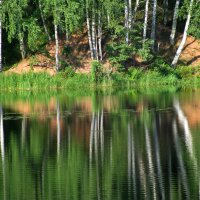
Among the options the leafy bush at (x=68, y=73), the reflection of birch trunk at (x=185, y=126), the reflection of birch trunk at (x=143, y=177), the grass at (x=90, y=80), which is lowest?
the reflection of birch trunk at (x=143, y=177)

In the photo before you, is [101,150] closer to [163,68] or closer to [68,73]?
[68,73]

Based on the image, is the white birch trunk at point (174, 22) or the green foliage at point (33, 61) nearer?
the green foliage at point (33, 61)

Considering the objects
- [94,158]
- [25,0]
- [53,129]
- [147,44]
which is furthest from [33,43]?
[94,158]

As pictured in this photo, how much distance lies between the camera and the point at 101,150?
26.7m

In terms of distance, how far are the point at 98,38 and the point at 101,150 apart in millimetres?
Answer: 34620

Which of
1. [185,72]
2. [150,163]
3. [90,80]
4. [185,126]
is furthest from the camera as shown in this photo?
[185,72]

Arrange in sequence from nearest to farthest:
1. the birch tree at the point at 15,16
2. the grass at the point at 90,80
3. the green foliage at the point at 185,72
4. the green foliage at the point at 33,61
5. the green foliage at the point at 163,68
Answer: the grass at the point at 90,80
the birch tree at the point at 15,16
the green foliage at the point at 163,68
the green foliage at the point at 185,72
the green foliage at the point at 33,61

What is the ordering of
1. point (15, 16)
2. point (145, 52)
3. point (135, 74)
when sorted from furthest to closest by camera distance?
1. point (145, 52)
2. point (15, 16)
3. point (135, 74)

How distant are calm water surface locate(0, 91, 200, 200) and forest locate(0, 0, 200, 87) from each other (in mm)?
Result: 13761

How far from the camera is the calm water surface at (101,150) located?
20359 millimetres

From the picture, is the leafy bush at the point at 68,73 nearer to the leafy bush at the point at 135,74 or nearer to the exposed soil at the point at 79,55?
the exposed soil at the point at 79,55

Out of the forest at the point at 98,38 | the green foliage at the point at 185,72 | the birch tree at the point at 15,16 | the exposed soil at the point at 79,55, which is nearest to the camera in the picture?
the birch tree at the point at 15,16

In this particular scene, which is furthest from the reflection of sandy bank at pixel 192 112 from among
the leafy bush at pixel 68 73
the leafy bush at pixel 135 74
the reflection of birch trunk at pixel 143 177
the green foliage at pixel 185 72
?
the leafy bush at pixel 68 73

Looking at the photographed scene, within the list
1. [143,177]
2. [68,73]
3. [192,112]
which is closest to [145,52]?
[68,73]
